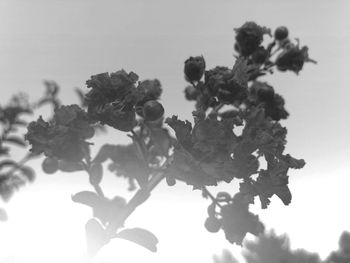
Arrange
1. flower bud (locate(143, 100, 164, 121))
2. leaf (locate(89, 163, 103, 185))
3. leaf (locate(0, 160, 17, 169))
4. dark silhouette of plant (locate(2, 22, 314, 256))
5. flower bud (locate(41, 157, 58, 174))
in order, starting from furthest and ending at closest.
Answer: leaf (locate(0, 160, 17, 169)) → flower bud (locate(41, 157, 58, 174)) → leaf (locate(89, 163, 103, 185)) → flower bud (locate(143, 100, 164, 121)) → dark silhouette of plant (locate(2, 22, 314, 256))

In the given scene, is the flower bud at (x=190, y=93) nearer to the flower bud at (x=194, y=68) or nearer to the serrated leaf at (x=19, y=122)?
the flower bud at (x=194, y=68)

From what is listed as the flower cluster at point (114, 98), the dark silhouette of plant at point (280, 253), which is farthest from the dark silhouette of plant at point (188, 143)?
the dark silhouette of plant at point (280, 253)

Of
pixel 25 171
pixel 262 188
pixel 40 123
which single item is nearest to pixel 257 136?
pixel 262 188

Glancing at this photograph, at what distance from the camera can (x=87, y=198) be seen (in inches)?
94.5

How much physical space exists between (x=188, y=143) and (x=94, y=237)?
2.64ft

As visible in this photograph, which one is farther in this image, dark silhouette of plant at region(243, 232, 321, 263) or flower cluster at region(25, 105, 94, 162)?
dark silhouette of plant at region(243, 232, 321, 263)

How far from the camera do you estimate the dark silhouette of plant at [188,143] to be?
200 centimetres

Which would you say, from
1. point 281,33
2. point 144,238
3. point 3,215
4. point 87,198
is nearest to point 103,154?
point 87,198

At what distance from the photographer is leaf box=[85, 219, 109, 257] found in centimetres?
222

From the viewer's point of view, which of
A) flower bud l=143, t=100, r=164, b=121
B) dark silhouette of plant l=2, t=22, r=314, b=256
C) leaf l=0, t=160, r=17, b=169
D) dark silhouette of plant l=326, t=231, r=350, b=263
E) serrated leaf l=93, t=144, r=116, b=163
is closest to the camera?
dark silhouette of plant l=2, t=22, r=314, b=256

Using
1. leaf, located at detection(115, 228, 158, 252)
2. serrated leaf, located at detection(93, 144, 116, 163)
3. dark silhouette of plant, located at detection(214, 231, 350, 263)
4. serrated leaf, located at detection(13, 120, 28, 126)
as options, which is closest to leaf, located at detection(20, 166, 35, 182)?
serrated leaf, located at detection(13, 120, 28, 126)

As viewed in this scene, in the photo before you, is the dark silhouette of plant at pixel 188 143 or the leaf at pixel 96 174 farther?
the leaf at pixel 96 174

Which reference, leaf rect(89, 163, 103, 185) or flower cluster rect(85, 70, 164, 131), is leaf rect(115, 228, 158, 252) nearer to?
leaf rect(89, 163, 103, 185)

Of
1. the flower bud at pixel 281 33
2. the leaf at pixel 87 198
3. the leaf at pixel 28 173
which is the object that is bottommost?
the leaf at pixel 87 198
